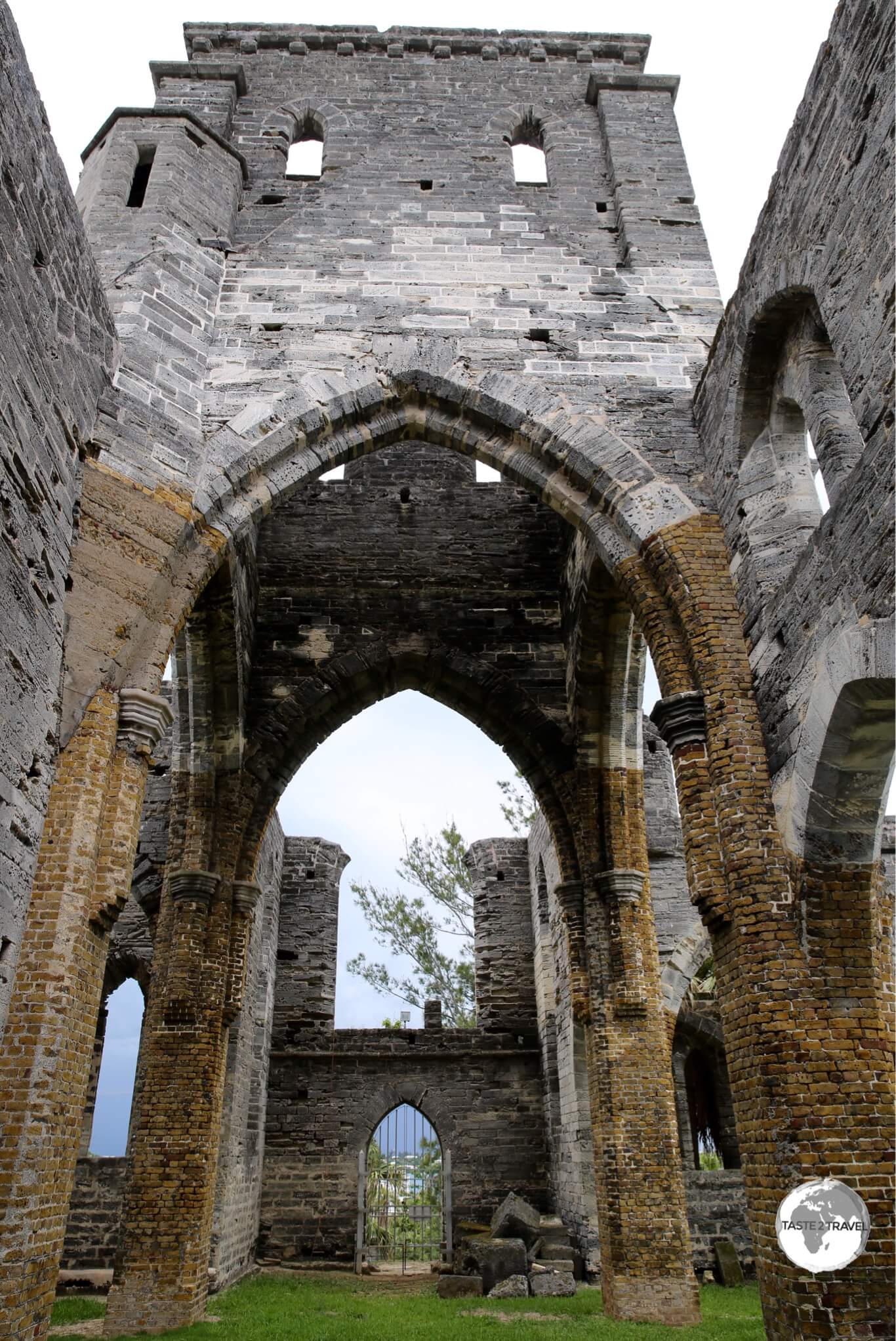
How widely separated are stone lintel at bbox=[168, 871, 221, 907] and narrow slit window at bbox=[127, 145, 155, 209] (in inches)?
249

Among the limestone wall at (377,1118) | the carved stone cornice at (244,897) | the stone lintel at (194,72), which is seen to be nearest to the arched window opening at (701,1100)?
the limestone wall at (377,1118)

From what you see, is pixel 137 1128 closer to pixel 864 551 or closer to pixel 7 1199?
pixel 7 1199

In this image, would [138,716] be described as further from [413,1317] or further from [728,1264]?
[728,1264]

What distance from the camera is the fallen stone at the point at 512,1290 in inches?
384

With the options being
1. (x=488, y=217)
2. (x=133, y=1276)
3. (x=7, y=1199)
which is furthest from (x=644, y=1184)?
A: (x=488, y=217)

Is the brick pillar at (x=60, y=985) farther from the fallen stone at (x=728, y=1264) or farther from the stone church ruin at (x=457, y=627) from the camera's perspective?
the fallen stone at (x=728, y=1264)

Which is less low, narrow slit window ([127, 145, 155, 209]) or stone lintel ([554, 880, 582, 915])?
narrow slit window ([127, 145, 155, 209])

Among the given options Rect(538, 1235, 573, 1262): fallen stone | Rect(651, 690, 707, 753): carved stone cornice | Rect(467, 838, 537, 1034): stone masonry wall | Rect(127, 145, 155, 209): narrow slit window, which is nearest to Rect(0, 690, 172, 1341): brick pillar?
Rect(651, 690, 707, 753): carved stone cornice

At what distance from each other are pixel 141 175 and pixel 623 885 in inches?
323

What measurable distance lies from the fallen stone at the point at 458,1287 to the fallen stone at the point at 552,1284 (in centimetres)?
63

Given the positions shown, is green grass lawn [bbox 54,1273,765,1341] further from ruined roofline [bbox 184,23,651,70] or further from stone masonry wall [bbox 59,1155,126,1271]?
ruined roofline [bbox 184,23,651,70]

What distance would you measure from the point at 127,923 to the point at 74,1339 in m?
5.12

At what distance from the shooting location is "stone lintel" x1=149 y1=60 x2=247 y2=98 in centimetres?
986

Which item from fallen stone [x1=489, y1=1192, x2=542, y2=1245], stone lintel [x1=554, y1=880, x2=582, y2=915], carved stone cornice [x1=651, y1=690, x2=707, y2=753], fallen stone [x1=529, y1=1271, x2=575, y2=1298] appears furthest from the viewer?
fallen stone [x1=489, y1=1192, x2=542, y2=1245]
